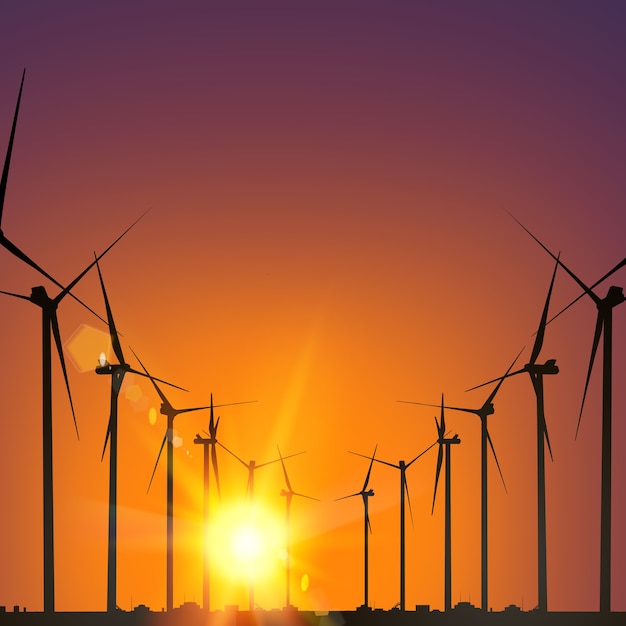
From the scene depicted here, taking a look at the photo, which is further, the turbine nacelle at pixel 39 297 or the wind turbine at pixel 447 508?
the wind turbine at pixel 447 508

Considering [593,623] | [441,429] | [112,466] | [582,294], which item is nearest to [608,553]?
[593,623]

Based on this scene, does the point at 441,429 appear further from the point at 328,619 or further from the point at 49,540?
the point at 49,540

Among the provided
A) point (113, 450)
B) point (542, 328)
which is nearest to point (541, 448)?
point (542, 328)

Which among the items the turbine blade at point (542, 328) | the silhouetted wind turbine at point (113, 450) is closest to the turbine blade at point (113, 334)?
the silhouetted wind turbine at point (113, 450)

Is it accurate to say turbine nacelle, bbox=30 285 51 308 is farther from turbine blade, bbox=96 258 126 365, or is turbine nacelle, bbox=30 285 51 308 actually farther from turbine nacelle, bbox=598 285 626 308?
turbine nacelle, bbox=598 285 626 308

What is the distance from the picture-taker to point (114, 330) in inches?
5310

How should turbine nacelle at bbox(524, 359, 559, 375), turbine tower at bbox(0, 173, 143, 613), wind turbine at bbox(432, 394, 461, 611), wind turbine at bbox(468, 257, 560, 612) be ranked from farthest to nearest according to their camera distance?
1. wind turbine at bbox(432, 394, 461, 611)
2. turbine nacelle at bbox(524, 359, 559, 375)
3. wind turbine at bbox(468, 257, 560, 612)
4. turbine tower at bbox(0, 173, 143, 613)

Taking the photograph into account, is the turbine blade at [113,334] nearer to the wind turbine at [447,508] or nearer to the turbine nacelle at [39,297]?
the turbine nacelle at [39,297]

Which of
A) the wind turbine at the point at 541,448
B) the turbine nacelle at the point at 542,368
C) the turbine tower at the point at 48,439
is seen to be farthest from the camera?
the turbine nacelle at the point at 542,368

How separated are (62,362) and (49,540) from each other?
9.89m

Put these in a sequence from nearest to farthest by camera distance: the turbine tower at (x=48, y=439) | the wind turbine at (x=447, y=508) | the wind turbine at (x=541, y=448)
→ the turbine tower at (x=48, y=439)
the wind turbine at (x=541, y=448)
the wind turbine at (x=447, y=508)

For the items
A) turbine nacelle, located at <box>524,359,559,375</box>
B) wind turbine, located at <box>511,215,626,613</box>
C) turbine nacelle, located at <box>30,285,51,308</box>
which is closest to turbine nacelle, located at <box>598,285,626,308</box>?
wind turbine, located at <box>511,215,626,613</box>

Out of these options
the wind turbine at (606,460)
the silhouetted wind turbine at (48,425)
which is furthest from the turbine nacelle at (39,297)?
the wind turbine at (606,460)

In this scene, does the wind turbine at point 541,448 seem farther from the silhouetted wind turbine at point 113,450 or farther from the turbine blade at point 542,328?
the silhouetted wind turbine at point 113,450
